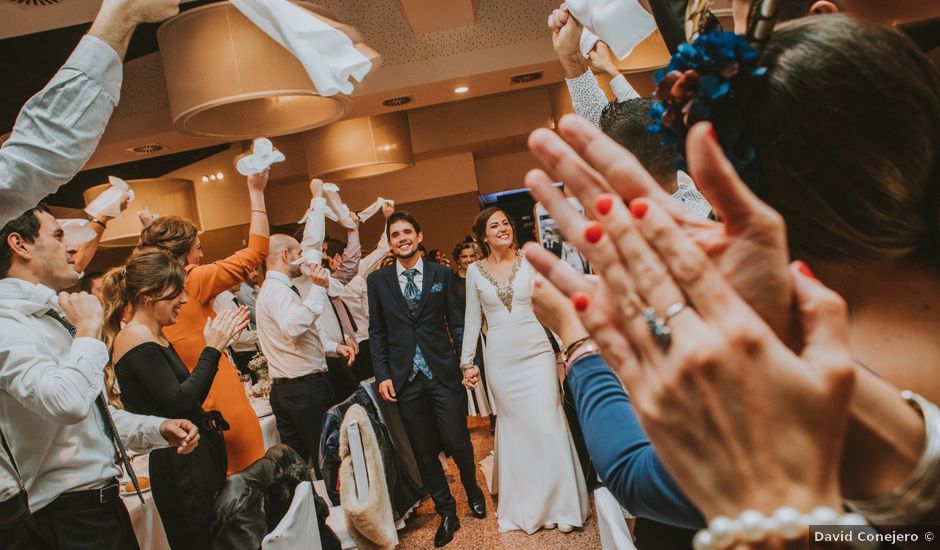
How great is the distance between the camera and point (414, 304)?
334 centimetres

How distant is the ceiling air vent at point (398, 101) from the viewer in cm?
540

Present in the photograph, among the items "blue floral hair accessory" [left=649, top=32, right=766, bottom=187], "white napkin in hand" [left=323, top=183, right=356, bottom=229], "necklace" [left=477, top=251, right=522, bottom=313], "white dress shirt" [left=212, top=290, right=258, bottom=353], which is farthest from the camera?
"white dress shirt" [left=212, top=290, right=258, bottom=353]

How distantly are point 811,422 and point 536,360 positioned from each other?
9.31 ft

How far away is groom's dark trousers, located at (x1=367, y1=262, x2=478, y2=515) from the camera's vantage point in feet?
10.8

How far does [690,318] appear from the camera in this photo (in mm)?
400

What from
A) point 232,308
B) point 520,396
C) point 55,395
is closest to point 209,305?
point 55,395

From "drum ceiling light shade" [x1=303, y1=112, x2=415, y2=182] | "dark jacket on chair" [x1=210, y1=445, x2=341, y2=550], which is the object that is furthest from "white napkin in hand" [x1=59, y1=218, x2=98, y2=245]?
"drum ceiling light shade" [x1=303, y1=112, x2=415, y2=182]

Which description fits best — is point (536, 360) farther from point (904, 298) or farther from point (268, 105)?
point (904, 298)

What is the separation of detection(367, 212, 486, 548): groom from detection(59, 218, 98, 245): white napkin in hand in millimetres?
1487

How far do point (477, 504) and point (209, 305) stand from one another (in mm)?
1809

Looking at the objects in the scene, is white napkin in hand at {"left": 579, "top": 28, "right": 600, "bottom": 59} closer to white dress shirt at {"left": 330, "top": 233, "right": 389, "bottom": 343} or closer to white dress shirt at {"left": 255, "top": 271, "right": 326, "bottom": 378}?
white dress shirt at {"left": 255, "top": 271, "right": 326, "bottom": 378}

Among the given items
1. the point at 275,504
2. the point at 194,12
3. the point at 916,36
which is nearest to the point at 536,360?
the point at 275,504

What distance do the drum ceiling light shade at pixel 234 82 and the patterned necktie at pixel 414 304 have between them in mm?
966

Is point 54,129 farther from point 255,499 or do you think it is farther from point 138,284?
point 255,499
